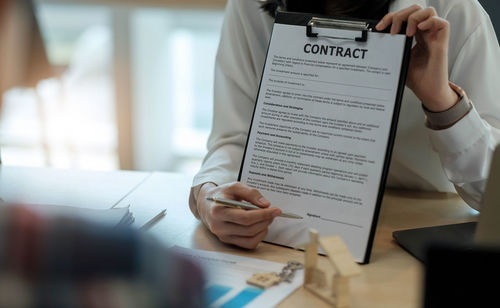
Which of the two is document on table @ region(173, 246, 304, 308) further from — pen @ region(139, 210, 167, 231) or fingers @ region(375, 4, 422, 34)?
fingers @ region(375, 4, 422, 34)

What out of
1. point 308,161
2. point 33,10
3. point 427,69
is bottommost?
point 308,161

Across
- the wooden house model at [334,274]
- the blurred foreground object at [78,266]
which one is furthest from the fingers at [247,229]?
the blurred foreground object at [78,266]

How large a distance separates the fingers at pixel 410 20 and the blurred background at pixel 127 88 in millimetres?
2262

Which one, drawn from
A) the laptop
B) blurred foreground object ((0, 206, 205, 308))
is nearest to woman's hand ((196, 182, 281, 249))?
the laptop

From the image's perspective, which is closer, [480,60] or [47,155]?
[480,60]

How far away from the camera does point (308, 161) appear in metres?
0.96

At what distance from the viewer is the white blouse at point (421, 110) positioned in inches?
41.6

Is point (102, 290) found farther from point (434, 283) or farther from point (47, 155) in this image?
point (47, 155)

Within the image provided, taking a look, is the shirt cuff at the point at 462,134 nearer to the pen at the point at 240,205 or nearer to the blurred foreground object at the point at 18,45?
the pen at the point at 240,205

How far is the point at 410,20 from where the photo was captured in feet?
2.97

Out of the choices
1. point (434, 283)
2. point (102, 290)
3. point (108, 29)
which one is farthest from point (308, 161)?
point (108, 29)

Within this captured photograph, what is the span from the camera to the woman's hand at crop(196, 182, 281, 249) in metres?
0.92

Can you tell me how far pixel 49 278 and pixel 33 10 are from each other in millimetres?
186

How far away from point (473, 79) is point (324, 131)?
448mm
